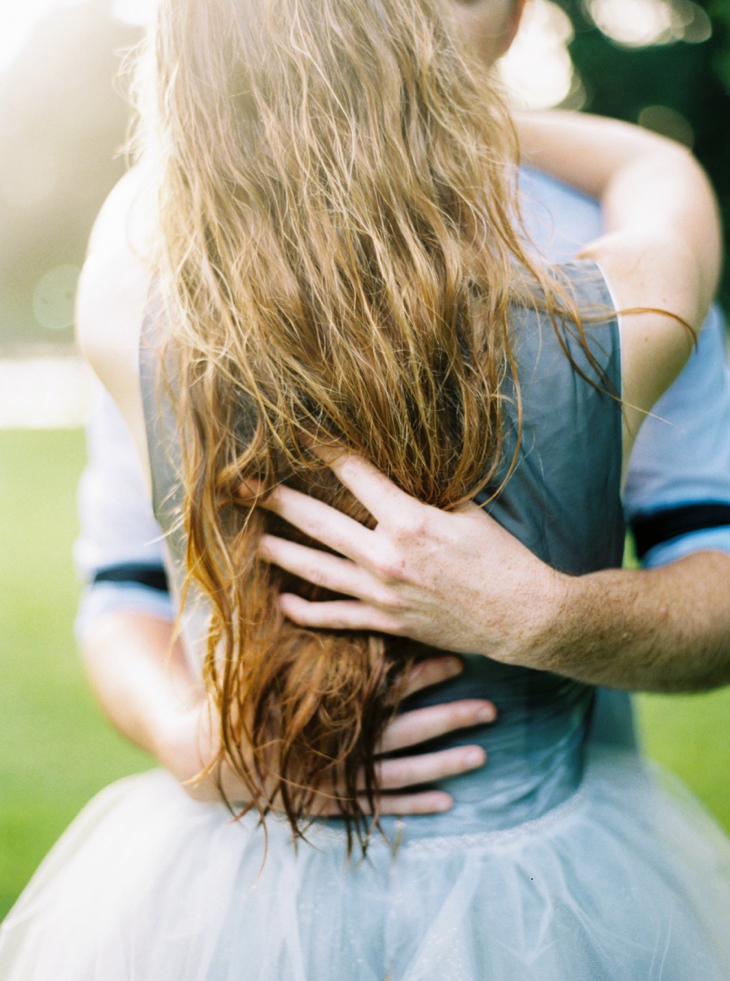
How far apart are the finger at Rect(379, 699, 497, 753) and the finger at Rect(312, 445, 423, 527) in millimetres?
271

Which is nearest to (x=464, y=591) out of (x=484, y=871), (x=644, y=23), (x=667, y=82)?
(x=484, y=871)

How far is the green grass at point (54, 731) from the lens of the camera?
2922 mm

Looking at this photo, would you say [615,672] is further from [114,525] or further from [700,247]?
[114,525]

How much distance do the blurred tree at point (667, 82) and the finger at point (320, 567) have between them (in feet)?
40.6

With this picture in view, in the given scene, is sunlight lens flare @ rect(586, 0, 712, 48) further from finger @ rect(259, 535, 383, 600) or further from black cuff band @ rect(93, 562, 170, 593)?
finger @ rect(259, 535, 383, 600)

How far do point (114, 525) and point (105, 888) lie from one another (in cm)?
57

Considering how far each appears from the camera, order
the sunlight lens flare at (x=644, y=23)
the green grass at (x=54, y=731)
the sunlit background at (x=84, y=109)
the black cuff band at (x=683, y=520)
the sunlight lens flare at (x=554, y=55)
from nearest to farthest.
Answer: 1. the black cuff band at (x=683, y=520)
2. the green grass at (x=54, y=731)
3. the sunlit background at (x=84, y=109)
4. the sunlight lens flare at (x=554, y=55)
5. the sunlight lens flare at (x=644, y=23)

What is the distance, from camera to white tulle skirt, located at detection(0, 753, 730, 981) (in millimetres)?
935

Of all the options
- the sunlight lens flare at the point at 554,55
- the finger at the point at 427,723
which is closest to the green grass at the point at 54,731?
the finger at the point at 427,723

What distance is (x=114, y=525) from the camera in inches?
53.0

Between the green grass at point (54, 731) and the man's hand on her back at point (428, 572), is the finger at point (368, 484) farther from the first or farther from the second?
the green grass at point (54, 731)

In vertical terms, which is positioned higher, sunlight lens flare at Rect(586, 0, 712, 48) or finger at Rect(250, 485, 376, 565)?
finger at Rect(250, 485, 376, 565)

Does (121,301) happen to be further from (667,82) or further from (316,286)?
(667,82)

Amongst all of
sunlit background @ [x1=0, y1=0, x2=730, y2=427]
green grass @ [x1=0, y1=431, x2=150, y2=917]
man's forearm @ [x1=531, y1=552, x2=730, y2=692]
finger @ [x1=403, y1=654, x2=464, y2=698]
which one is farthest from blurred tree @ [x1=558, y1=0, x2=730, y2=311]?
finger @ [x1=403, y1=654, x2=464, y2=698]
